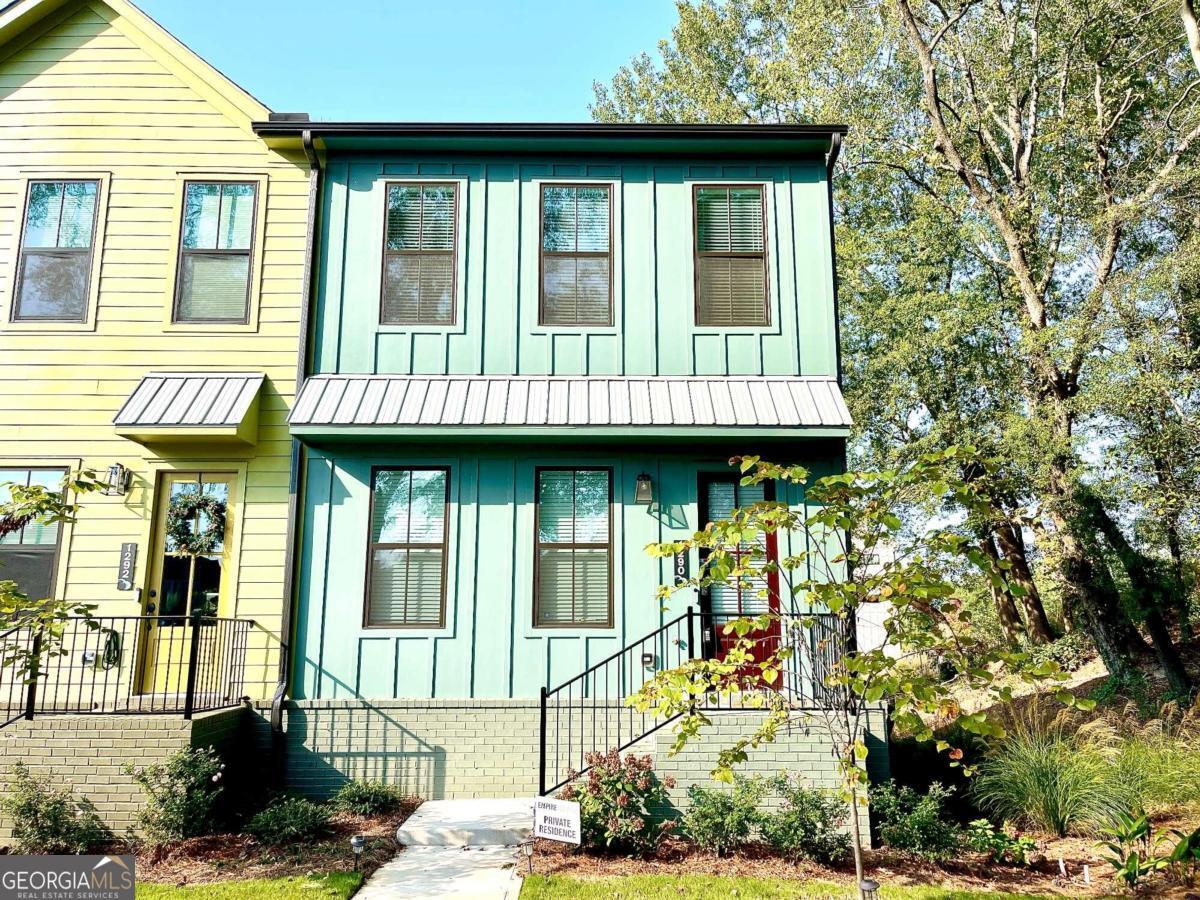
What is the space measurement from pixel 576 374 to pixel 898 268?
9.96 m

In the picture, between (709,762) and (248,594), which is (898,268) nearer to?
(709,762)

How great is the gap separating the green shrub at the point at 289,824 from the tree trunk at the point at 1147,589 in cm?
1215

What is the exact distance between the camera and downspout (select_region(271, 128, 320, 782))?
8.47 m

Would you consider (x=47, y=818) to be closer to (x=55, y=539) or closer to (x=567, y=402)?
(x=55, y=539)

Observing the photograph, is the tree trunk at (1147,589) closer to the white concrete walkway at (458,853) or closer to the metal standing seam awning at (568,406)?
the metal standing seam awning at (568,406)

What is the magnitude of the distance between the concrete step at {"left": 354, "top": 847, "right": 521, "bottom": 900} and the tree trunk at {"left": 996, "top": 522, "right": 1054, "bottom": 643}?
1320cm

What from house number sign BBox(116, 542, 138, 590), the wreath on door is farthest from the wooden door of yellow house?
house number sign BBox(116, 542, 138, 590)

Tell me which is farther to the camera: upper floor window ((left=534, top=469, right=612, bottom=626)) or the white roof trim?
upper floor window ((left=534, top=469, right=612, bottom=626))

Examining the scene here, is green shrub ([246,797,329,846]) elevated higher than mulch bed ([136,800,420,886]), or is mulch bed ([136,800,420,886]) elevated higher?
green shrub ([246,797,329,846])

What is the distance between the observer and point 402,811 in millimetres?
8047

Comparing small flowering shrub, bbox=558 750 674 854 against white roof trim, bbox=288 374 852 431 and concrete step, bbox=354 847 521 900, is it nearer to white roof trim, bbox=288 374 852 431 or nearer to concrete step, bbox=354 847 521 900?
concrete step, bbox=354 847 521 900

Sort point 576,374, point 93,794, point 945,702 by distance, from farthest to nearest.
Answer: point 576,374 → point 93,794 → point 945,702

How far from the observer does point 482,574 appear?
894 cm

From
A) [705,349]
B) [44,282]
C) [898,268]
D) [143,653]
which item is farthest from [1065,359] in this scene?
[44,282]
